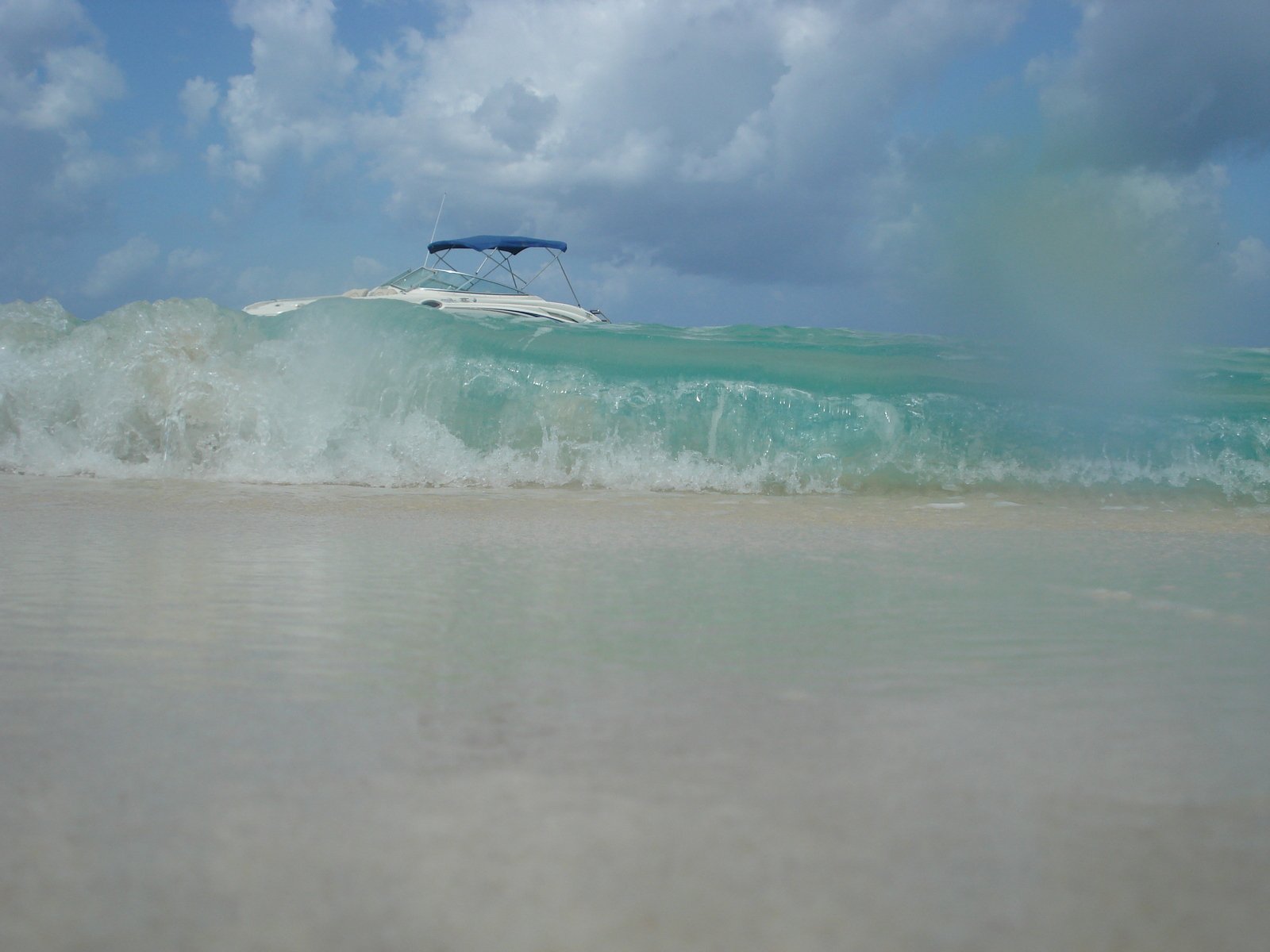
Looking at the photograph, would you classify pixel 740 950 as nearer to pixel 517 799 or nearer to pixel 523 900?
pixel 523 900

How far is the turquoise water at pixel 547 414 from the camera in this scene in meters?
4.98

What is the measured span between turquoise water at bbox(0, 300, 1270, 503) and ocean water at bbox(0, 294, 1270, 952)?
131cm

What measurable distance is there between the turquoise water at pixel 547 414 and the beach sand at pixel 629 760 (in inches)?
115

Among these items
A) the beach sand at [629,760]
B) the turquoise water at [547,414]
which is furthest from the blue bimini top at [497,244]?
the beach sand at [629,760]

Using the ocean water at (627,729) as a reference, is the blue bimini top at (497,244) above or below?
above

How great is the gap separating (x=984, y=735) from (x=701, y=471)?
399 centimetres

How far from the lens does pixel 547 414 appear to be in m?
5.43

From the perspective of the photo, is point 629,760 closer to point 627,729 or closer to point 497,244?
point 627,729

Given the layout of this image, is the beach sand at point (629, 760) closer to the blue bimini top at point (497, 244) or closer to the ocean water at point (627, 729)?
the ocean water at point (627, 729)

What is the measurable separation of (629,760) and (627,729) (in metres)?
0.10

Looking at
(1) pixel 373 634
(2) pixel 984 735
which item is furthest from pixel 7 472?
(2) pixel 984 735

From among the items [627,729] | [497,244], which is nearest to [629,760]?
[627,729]

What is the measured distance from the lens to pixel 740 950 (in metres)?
0.61

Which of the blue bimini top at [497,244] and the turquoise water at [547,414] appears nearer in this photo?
the turquoise water at [547,414]
